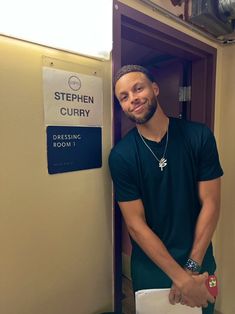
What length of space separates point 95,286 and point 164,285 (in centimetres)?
31

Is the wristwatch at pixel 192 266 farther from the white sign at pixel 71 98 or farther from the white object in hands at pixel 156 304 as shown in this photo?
the white sign at pixel 71 98

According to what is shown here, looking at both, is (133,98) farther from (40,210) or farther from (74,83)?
(40,210)

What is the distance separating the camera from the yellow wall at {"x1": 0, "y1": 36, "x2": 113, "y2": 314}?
0.76 m

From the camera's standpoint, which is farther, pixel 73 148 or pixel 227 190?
pixel 227 190

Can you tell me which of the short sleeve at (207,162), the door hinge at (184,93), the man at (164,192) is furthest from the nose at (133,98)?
the door hinge at (184,93)

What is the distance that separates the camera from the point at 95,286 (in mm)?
1054

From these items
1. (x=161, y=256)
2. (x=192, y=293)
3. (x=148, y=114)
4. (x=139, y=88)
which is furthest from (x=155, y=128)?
(x=192, y=293)

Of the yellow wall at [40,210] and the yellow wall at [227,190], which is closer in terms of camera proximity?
the yellow wall at [40,210]

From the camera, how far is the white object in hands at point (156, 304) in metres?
0.97

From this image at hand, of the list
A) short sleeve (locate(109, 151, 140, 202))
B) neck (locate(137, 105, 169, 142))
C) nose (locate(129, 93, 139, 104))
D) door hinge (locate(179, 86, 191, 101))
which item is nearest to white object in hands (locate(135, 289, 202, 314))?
short sleeve (locate(109, 151, 140, 202))

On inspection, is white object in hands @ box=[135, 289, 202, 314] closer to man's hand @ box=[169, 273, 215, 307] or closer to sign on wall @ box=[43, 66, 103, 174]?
man's hand @ box=[169, 273, 215, 307]

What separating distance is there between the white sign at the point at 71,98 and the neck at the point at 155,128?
21 centimetres

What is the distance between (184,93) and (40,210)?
1.32 m

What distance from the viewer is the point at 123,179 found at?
992mm
